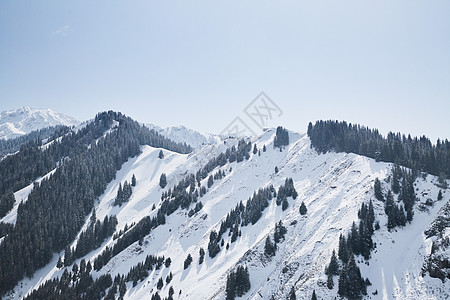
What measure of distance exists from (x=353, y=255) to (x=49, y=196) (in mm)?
155613

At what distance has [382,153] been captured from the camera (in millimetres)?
91250

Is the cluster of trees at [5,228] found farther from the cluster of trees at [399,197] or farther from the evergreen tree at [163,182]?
the cluster of trees at [399,197]

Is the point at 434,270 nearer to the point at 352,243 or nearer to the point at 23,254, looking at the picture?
the point at 352,243

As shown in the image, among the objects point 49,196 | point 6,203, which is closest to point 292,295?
point 49,196

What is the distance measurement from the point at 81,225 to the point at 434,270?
142m

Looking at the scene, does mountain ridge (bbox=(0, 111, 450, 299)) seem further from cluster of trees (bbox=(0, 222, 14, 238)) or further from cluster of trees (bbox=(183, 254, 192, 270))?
cluster of trees (bbox=(0, 222, 14, 238))

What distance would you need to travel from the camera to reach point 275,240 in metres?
69.8

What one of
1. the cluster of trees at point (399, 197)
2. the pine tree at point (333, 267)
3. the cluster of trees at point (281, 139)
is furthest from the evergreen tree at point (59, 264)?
the cluster of trees at point (281, 139)

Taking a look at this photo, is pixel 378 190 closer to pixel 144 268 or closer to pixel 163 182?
pixel 144 268

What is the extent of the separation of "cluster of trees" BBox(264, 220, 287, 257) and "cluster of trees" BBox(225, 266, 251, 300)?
30.4 feet

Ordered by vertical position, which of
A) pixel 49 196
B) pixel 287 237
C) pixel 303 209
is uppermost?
pixel 303 209

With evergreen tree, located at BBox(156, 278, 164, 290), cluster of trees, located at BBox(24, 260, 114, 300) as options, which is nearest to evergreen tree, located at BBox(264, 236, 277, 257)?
evergreen tree, located at BBox(156, 278, 164, 290)

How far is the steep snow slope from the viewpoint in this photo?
4703cm

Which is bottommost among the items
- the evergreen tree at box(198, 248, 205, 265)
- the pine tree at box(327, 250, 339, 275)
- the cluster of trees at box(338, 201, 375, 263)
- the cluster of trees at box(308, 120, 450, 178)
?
the evergreen tree at box(198, 248, 205, 265)
